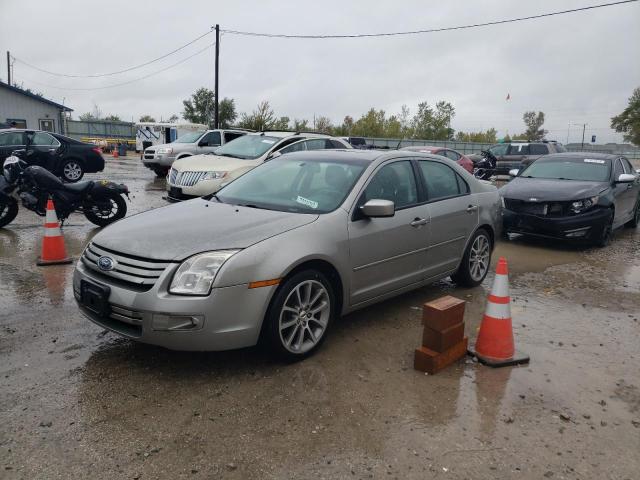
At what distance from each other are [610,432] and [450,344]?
118cm

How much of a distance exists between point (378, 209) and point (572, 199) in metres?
5.44

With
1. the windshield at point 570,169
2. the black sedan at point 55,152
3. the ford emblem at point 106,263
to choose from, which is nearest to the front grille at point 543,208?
the windshield at point 570,169

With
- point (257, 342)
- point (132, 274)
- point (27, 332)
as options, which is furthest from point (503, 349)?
point (27, 332)

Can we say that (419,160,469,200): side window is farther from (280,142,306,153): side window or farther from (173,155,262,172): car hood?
(280,142,306,153): side window

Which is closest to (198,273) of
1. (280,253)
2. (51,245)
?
(280,253)

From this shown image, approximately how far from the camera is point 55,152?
13.8 metres

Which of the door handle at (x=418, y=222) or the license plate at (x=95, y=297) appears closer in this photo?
the license plate at (x=95, y=297)

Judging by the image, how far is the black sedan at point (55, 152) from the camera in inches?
534

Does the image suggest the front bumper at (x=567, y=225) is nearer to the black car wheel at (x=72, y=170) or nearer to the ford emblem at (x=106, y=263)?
the ford emblem at (x=106, y=263)

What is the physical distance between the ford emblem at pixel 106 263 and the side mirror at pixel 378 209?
1.97 meters

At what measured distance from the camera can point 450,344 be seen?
153 inches

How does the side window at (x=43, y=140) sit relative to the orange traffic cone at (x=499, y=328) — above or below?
above

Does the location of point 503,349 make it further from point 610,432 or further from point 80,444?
point 80,444

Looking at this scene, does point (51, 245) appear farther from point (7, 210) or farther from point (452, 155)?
point (452, 155)
